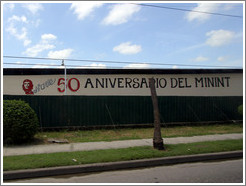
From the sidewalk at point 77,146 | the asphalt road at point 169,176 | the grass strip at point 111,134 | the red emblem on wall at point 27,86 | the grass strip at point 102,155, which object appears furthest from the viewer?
the red emblem on wall at point 27,86

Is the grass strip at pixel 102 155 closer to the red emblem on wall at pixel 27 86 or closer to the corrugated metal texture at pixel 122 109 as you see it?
the corrugated metal texture at pixel 122 109

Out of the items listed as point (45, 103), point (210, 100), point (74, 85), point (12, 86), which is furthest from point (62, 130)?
point (210, 100)

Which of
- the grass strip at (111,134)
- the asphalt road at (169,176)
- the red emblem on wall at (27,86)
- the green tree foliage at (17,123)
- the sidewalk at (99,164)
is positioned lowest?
the asphalt road at (169,176)

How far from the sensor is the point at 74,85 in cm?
1555

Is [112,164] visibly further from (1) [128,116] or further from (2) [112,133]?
(1) [128,116]

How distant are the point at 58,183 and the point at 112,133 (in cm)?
607

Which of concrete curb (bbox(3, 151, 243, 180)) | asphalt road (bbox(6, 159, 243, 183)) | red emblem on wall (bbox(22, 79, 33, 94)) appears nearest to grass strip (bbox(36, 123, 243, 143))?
concrete curb (bbox(3, 151, 243, 180))

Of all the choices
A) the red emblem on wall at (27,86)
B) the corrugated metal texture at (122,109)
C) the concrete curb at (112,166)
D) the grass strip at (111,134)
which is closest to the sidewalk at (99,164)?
the concrete curb at (112,166)

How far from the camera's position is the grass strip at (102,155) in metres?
5.96

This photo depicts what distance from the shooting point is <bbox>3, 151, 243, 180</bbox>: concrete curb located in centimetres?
547

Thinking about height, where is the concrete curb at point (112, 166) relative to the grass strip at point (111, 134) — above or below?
below

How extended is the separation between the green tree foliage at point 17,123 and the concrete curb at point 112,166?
3.15 metres

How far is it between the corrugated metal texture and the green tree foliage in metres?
2.52

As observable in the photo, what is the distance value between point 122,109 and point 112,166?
6599 mm
